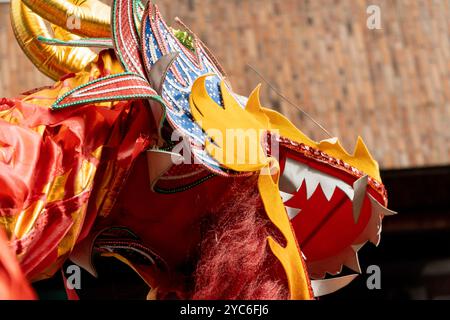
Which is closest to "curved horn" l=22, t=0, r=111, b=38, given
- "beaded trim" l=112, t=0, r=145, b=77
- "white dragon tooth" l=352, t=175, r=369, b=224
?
"beaded trim" l=112, t=0, r=145, b=77

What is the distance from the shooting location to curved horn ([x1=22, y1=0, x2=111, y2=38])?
198 cm

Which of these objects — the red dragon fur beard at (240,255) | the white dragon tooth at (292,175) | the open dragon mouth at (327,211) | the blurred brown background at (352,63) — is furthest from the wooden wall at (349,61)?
the red dragon fur beard at (240,255)

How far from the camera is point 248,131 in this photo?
6.00ft

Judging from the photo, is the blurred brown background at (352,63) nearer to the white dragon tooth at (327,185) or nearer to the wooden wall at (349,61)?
the wooden wall at (349,61)

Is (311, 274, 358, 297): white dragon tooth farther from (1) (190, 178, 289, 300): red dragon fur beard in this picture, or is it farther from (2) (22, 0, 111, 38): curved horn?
(2) (22, 0, 111, 38): curved horn

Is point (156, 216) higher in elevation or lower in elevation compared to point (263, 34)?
lower

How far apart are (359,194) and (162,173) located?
1.32 ft

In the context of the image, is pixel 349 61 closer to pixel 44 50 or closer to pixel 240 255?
pixel 44 50

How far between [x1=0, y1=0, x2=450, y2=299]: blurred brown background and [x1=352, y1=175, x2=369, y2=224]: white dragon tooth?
4.49 feet

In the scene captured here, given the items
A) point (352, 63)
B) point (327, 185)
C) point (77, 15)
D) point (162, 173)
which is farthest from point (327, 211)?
point (352, 63)
